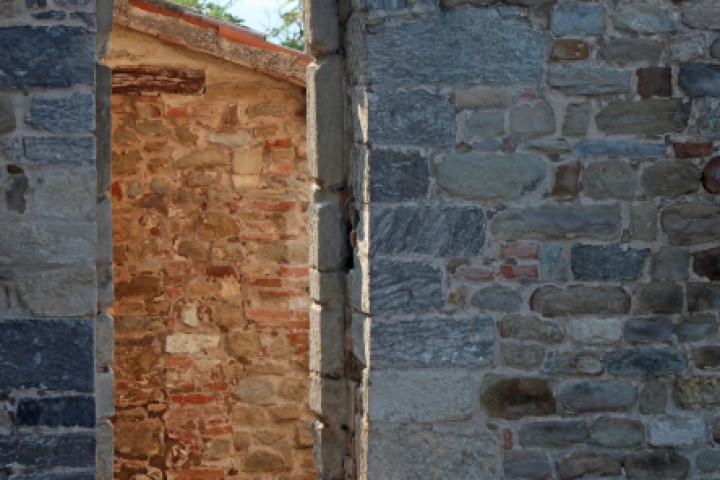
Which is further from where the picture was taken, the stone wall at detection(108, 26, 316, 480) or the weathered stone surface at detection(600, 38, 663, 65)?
the stone wall at detection(108, 26, 316, 480)

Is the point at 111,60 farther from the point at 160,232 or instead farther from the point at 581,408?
the point at 581,408

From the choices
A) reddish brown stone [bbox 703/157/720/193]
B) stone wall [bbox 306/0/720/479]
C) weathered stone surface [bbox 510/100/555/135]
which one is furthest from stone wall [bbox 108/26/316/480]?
reddish brown stone [bbox 703/157/720/193]

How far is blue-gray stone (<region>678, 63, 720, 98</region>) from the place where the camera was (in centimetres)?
458

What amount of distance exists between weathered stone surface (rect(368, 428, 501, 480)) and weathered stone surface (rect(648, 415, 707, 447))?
0.61m

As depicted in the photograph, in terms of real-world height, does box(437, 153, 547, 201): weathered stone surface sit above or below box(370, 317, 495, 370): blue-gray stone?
above

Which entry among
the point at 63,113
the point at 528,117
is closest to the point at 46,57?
the point at 63,113

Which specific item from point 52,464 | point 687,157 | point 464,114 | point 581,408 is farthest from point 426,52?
point 52,464

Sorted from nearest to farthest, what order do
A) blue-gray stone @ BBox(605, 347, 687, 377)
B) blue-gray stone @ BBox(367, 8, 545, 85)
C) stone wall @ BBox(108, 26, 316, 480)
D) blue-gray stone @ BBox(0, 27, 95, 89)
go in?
blue-gray stone @ BBox(0, 27, 95, 89) → blue-gray stone @ BBox(367, 8, 545, 85) → blue-gray stone @ BBox(605, 347, 687, 377) → stone wall @ BBox(108, 26, 316, 480)

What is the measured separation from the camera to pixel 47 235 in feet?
14.4

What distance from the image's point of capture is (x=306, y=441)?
7453 millimetres

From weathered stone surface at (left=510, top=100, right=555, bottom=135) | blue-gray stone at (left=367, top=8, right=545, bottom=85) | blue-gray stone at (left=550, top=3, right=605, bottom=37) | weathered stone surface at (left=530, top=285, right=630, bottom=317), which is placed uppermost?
blue-gray stone at (left=550, top=3, right=605, bottom=37)

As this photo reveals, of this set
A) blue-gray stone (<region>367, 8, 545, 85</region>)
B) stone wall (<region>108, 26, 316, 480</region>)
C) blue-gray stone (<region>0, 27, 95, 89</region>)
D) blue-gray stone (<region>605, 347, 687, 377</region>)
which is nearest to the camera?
blue-gray stone (<region>0, 27, 95, 89</region>)

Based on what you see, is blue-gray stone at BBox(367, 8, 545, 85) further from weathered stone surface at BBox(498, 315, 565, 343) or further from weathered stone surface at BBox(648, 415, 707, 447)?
weathered stone surface at BBox(648, 415, 707, 447)

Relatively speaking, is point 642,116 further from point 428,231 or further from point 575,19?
point 428,231
